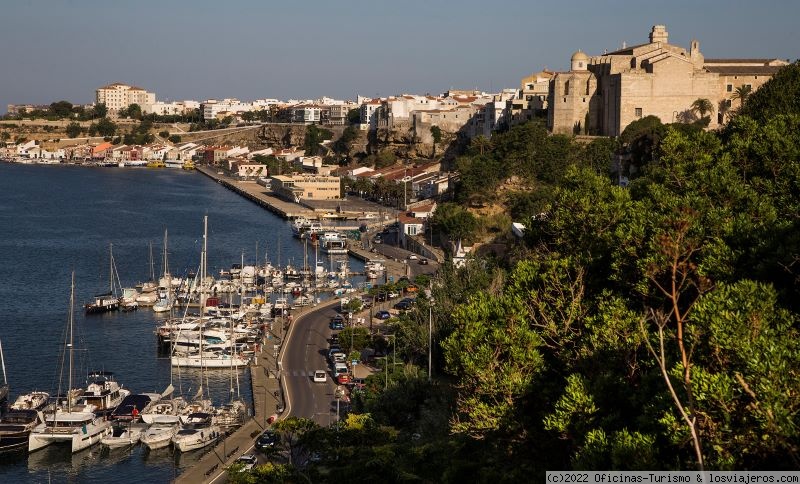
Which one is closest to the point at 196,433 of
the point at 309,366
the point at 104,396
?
the point at 104,396

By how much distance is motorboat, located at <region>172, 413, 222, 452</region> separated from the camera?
13.5 meters

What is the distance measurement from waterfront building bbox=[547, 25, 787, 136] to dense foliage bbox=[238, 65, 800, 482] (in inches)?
636

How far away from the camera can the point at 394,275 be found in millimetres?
25859

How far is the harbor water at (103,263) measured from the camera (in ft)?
44.5

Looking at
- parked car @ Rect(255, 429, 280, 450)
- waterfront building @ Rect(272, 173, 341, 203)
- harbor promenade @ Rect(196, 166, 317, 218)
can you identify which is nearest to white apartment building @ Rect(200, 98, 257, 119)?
harbor promenade @ Rect(196, 166, 317, 218)

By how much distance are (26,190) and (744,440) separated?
166ft

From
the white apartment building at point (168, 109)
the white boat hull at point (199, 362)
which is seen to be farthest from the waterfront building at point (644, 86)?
the white apartment building at point (168, 109)

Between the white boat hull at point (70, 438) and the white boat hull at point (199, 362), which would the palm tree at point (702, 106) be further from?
the white boat hull at point (70, 438)

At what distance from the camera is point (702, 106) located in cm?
2664

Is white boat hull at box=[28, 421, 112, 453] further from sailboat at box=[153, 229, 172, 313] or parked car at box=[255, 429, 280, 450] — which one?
sailboat at box=[153, 229, 172, 313]

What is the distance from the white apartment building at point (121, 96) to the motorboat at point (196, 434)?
8198cm

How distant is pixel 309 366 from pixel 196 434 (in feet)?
11.2

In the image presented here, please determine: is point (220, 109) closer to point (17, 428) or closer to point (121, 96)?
point (121, 96)

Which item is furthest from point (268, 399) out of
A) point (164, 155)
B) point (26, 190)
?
point (164, 155)
